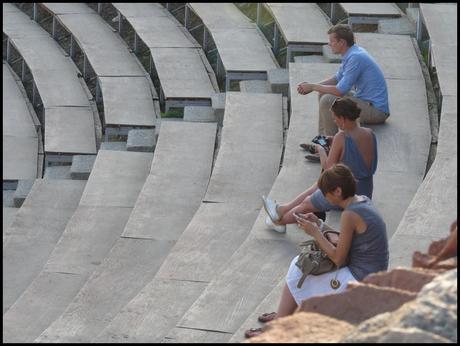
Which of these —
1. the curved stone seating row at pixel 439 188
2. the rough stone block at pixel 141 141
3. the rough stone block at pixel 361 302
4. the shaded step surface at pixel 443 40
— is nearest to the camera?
the rough stone block at pixel 361 302

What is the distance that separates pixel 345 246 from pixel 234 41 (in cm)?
822

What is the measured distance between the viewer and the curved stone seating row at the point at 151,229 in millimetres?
8905

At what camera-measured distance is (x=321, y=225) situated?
7660 mm

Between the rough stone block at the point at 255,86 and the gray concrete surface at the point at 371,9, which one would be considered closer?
the rough stone block at the point at 255,86

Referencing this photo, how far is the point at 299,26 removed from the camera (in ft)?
47.4

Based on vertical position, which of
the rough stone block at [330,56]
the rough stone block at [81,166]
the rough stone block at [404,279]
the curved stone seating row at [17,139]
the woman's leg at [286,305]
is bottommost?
the curved stone seating row at [17,139]

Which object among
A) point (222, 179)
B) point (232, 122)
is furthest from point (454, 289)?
point (232, 122)

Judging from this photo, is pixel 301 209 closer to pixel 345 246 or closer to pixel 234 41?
pixel 345 246

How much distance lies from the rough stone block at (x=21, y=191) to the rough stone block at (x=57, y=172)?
0.65 ft

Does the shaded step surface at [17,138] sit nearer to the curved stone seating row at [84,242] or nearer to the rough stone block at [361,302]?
the curved stone seating row at [84,242]

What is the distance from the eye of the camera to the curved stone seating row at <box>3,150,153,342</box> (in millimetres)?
9570

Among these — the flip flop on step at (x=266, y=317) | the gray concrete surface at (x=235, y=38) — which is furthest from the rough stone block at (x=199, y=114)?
the flip flop on step at (x=266, y=317)

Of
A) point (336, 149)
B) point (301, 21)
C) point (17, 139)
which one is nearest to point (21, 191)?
point (17, 139)

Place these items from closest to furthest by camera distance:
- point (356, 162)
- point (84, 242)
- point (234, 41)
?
point (356, 162) → point (84, 242) → point (234, 41)
